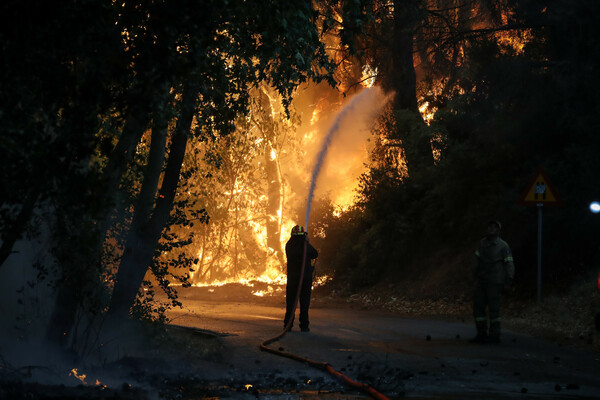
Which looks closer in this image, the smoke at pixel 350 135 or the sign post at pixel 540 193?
the sign post at pixel 540 193

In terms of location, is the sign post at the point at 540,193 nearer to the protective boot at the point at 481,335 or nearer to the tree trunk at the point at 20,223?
the protective boot at the point at 481,335

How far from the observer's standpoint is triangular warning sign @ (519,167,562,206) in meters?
16.7

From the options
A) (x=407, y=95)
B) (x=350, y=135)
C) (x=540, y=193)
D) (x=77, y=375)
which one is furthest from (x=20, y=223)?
(x=350, y=135)

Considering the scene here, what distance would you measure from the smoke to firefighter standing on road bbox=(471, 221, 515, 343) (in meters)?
6.00

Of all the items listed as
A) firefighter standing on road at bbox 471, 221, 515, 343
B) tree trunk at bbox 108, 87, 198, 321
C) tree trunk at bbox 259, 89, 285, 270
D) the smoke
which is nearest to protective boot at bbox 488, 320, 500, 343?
firefighter standing on road at bbox 471, 221, 515, 343

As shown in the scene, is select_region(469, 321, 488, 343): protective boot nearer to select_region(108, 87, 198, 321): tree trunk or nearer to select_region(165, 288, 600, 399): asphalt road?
select_region(165, 288, 600, 399): asphalt road

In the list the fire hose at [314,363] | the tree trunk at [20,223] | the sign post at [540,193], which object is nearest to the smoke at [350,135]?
the fire hose at [314,363]

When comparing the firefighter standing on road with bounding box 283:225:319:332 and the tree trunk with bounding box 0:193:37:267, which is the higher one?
the firefighter standing on road with bounding box 283:225:319:332

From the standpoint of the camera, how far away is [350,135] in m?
36.2

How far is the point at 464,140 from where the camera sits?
22984 millimetres

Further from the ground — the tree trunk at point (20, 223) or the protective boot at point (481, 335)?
the tree trunk at point (20, 223)

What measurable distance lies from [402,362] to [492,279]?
331cm

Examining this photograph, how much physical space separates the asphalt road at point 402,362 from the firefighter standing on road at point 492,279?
335mm

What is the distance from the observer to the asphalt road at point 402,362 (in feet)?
27.5
